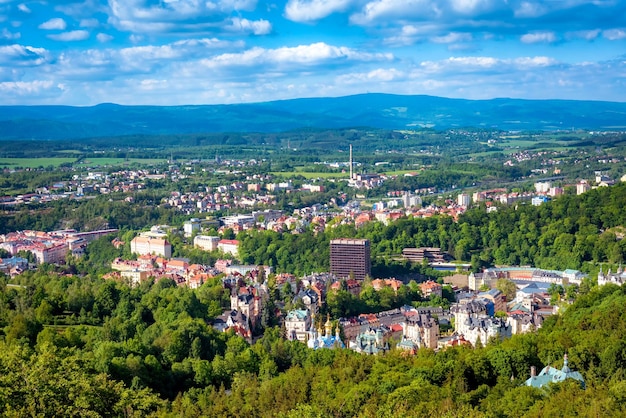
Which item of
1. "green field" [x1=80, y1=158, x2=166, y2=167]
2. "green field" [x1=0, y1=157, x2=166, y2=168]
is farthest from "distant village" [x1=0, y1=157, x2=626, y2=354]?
"green field" [x1=80, y1=158, x2=166, y2=167]

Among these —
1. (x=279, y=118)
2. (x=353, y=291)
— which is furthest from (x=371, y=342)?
(x=279, y=118)

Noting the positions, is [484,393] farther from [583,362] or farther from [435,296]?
[435,296]

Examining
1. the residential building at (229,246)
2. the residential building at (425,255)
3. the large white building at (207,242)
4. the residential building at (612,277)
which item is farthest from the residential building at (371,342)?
the large white building at (207,242)

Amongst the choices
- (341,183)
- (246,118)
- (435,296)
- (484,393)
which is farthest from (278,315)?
(246,118)

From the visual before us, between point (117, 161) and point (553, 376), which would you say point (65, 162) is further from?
point (553, 376)

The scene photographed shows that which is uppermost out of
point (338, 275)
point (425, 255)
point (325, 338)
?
point (325, 338)

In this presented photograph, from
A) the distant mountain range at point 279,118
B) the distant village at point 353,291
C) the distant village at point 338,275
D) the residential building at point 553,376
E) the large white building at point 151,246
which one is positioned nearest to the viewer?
the residential building at point 553,376

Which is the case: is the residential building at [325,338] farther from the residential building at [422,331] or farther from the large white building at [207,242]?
the large white building at [207,242]
